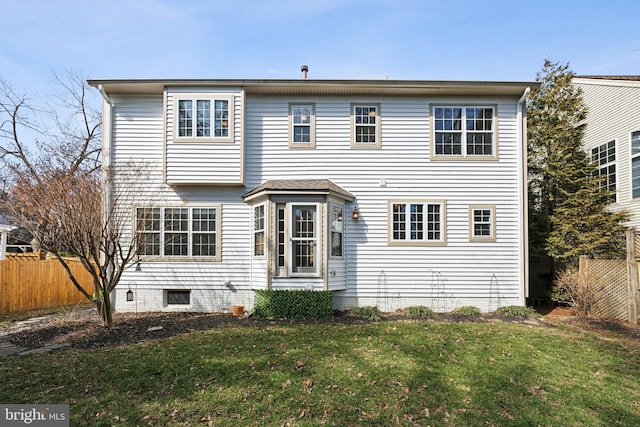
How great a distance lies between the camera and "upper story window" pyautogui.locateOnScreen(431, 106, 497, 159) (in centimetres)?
1052

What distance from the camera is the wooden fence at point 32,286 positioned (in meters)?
10.7

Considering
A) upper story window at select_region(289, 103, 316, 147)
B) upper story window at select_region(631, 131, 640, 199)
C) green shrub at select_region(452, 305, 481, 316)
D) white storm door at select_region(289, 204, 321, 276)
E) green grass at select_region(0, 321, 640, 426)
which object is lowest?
green shrub at select_region(452, 305, 481, 316)

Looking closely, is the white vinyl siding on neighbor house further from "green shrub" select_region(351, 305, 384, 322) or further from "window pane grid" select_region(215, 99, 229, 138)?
"green shrub" select_region(351, 305, 384, 322)

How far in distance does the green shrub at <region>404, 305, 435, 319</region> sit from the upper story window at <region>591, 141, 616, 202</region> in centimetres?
743

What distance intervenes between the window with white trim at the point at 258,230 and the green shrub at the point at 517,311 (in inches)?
265

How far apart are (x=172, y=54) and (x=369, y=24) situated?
244 inches

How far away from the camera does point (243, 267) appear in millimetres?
10328

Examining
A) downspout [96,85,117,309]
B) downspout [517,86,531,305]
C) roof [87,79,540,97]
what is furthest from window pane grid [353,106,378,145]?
downspout [96,85,117,309]

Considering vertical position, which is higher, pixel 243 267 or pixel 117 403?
pixel 243 267

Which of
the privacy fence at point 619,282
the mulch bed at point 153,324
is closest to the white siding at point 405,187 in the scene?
the mulch bed at point 153,324

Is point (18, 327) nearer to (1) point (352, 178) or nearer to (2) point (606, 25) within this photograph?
(1) point (352, 178)

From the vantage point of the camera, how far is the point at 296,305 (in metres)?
9.29

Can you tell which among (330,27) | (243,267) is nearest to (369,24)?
(330,27)

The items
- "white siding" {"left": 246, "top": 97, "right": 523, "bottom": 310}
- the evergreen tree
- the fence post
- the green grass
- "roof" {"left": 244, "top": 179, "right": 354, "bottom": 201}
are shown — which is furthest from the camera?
the evergreen tree
